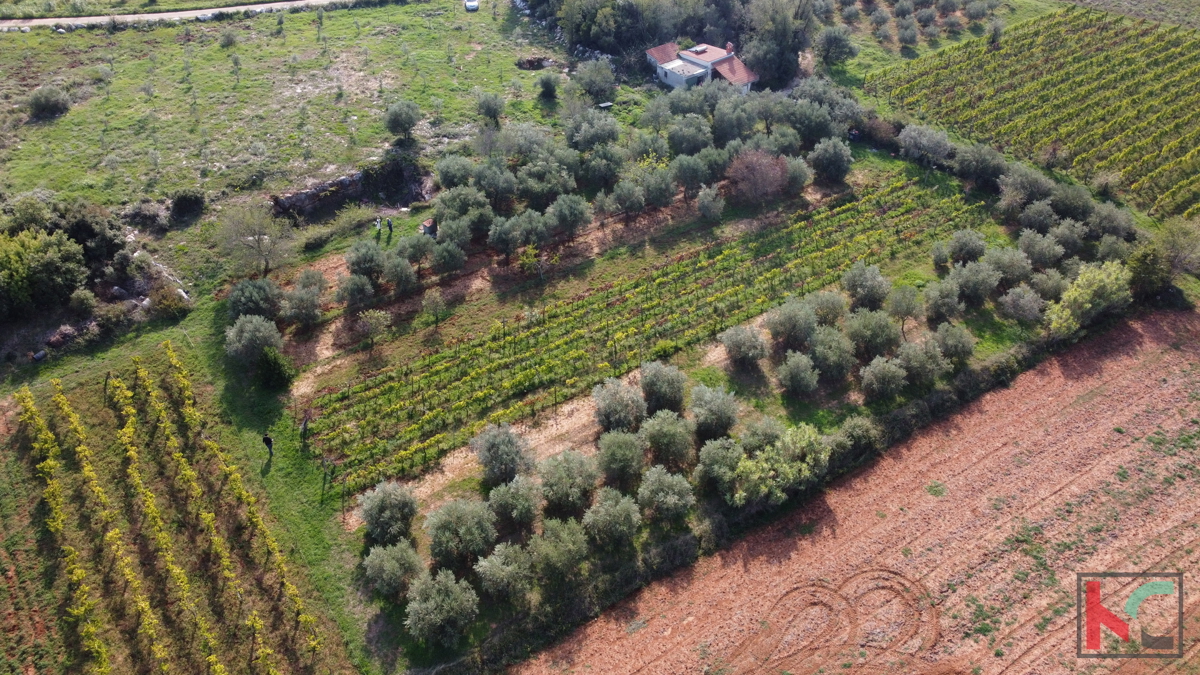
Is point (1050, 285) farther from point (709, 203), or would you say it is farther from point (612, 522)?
point (612, 522)

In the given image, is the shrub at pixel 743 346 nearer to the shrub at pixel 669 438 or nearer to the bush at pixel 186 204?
the shrub at pixel 669 438

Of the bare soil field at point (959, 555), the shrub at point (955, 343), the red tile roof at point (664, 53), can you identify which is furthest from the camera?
the red tile roof at point (664, 53)

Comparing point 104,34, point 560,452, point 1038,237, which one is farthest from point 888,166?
point 104,34

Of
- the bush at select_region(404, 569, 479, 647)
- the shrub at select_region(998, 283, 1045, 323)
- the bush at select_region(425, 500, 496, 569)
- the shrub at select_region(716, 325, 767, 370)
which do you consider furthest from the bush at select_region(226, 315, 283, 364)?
the shrub at select_region(998, 283, 1045, 323)

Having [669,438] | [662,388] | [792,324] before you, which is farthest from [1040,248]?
[669,438]

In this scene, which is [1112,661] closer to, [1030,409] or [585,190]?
[1030,409]

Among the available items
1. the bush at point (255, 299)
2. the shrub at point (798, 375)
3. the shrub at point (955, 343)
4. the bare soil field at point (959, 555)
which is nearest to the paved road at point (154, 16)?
the bush at point (255, 299)

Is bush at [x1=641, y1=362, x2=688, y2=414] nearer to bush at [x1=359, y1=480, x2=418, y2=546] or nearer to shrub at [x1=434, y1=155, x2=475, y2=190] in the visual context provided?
bush at [x1=359, y1=480, x2=418, y2=546]
